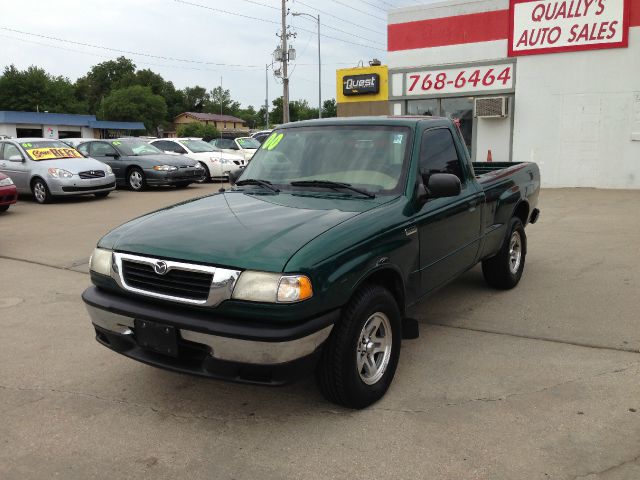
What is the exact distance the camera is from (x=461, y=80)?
54.6ft

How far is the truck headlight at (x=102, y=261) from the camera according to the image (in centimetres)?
346

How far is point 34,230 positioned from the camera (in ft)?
33.2

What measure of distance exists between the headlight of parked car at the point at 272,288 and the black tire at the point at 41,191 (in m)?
12.5

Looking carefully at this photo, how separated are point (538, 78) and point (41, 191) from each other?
13.1 metres

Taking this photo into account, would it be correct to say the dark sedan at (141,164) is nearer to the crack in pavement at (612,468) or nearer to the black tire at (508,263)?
the black tire at (508,263)

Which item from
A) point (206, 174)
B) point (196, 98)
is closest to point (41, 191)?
point (206, 174)

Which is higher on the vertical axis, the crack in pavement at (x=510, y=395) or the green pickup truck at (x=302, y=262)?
the green pickup truck at (x=302, y=262)

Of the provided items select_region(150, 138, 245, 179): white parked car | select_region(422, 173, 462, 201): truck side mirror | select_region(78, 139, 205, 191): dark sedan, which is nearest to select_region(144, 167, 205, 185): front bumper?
select_region(78, 139, 205, 191): dark sedan

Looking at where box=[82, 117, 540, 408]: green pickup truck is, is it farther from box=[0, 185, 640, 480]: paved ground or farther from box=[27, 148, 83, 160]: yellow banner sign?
box=[27, 148, 83, 160]: yellow banner sign

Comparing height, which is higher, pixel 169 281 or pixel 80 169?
pixel 80 169

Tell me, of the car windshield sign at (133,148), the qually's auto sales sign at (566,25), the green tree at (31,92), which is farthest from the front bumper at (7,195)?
the green tree at (31,92)

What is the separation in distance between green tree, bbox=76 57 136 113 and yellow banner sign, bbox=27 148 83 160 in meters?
112

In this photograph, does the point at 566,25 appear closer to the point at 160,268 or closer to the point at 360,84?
the point at 360,84

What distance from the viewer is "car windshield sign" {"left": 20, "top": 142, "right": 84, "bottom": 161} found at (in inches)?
566
